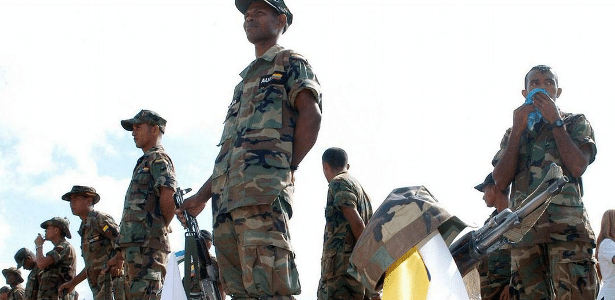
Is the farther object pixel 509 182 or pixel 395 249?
pixel 509 182

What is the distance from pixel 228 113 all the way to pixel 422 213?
2.34 metres

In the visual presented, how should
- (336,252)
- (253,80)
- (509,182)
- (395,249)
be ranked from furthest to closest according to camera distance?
1. (336,252)
2. (509,182)
3. (253,80)
4. (395,249)

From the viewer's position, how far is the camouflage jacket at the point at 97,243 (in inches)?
322

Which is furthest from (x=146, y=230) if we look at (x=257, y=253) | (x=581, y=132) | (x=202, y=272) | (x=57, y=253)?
(x=57, y=253)

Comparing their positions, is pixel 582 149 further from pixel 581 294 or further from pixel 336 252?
pixel 336 252

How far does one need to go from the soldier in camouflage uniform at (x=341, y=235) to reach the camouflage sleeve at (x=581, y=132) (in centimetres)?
186

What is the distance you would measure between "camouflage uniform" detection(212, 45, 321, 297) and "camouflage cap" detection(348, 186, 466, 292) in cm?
138

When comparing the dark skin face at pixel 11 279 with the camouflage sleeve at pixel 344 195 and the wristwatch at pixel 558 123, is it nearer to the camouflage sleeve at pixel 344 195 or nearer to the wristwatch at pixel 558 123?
the camouflage sleeve at pixel 344 195

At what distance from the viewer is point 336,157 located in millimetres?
6625

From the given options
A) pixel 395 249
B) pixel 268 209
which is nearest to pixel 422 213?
pixel 395 249

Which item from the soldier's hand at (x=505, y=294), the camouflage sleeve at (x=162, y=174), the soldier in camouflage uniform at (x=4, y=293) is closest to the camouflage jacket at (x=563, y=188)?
the soldier's hand at (x=505, y=294)

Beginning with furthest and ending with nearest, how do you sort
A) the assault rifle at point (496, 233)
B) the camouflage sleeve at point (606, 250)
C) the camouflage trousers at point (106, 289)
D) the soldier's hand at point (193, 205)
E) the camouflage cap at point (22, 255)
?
the camouflage cap at point (22, 255) < the camouflage trousers at point (106, 289) < the camouflage sleeve at point (606, 250) < the soldier's hand at point (193, 205) < the assault rifle at point (496, 233)

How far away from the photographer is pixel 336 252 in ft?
19.7

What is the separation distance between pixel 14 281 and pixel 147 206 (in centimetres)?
1132
